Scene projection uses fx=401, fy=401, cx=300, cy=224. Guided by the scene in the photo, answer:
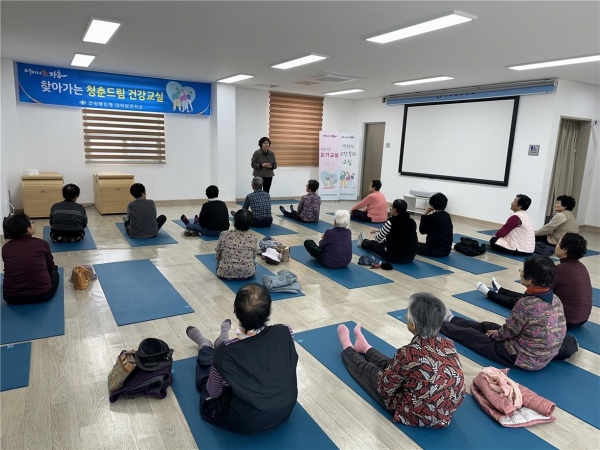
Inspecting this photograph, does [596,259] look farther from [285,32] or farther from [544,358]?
[285,32]

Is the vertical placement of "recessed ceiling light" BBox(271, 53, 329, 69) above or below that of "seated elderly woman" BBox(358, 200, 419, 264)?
above

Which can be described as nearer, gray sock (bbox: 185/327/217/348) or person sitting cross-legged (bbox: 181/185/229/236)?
gray sock (bbox: 185/327/217/348)

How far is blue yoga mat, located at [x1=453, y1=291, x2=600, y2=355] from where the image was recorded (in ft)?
11.0

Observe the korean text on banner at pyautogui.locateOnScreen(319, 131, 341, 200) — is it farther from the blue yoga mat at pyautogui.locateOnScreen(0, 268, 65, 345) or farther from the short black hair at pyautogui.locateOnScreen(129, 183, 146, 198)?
the blue yoga mat at pyautogui.locateOnScreen(0, 268, 65, 345)

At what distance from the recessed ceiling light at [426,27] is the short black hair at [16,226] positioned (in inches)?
155

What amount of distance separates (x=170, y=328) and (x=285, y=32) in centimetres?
339

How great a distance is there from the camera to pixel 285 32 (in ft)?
14.9

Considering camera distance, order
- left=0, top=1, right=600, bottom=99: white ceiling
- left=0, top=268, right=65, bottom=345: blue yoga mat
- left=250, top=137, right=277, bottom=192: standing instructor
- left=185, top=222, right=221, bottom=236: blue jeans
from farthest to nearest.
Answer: left=250, top=137, right=277, bottom=192: standing instructor → left=185, top=222, right=221, bottom=236: blue jeans → left=0, top=1, right=600, bottom=99: white ceiling → left=0, top=268, right=65, bottom=345: blue yoga mat

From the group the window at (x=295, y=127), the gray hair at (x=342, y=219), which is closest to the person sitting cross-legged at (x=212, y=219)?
the gray hair at (x=342, y=219)

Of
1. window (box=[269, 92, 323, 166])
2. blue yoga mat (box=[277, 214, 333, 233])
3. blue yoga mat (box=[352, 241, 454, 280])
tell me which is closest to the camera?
blue yoga mat (box=[352, 241, 454, 280])

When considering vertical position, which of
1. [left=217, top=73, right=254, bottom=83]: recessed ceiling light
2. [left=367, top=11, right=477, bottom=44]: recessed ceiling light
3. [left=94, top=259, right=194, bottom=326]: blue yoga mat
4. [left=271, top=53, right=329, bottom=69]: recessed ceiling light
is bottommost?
[left=94, top=259, right=194, bottom=326]: blue yoga mat

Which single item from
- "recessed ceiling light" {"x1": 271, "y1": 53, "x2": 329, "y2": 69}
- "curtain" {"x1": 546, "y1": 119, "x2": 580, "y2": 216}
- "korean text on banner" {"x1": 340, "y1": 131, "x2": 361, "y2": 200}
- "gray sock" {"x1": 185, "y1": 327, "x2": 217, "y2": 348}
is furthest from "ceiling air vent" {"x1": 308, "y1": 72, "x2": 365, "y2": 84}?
"gray sock" {"x1": 185, "y1": 327, "x2": 217, "y2": 348}

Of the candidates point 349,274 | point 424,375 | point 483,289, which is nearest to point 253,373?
point 424,375

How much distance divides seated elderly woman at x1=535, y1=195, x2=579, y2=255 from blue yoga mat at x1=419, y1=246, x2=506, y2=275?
112cm
